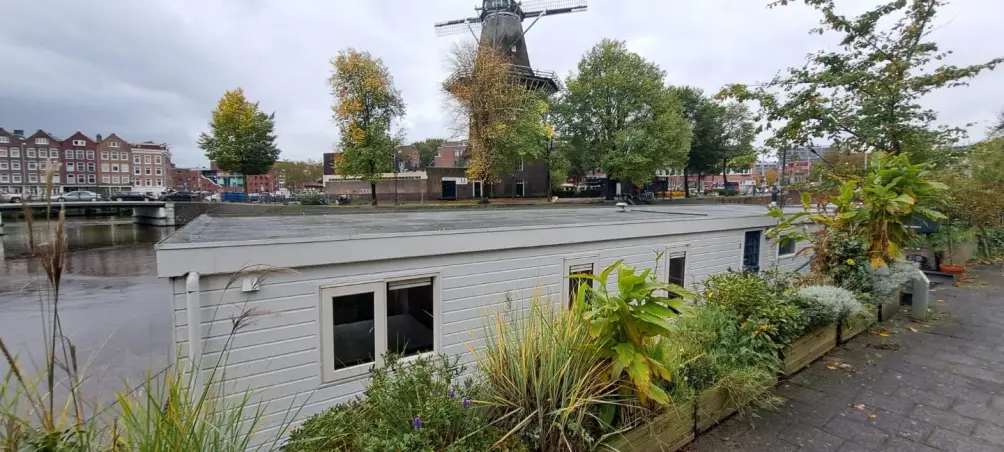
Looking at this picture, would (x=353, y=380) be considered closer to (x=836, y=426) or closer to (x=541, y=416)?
(x=541, y=416)

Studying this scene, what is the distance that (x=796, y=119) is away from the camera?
946 centimetres

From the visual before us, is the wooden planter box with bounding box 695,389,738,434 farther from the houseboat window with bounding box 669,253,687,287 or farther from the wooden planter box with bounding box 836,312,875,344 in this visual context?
the houseboat window with bounding box 669,253,687,287

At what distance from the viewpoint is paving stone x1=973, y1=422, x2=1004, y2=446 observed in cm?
305

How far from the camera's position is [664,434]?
2.81 meters

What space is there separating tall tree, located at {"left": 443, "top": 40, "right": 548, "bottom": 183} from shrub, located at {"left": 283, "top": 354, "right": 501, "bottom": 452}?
77.0 ft

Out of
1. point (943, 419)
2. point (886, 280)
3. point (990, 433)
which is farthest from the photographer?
point (886, 280)

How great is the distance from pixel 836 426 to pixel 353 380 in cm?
417

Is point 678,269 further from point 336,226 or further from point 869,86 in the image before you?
point 869,86

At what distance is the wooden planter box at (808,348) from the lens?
3947mm

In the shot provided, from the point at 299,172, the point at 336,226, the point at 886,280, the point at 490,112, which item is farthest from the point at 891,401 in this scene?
the point at 299,172

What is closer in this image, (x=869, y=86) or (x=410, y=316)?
(x=410, y=316)

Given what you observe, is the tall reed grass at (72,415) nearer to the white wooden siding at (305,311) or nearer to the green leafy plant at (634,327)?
the white wooden siding at (305,311)

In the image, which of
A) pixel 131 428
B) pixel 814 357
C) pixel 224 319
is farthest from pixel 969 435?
pixel 224 319

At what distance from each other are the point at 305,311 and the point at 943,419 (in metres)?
5.31
